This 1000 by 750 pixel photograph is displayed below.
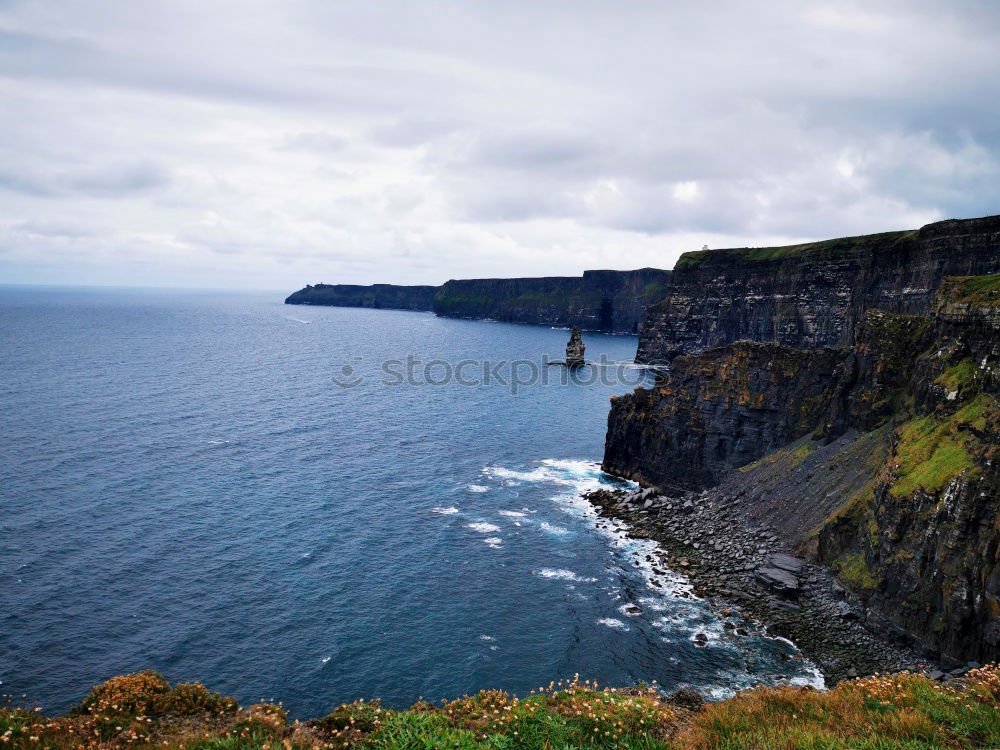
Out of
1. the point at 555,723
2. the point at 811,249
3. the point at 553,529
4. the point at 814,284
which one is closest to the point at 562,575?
the point at 553,529

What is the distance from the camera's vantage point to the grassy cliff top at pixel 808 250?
380 feet

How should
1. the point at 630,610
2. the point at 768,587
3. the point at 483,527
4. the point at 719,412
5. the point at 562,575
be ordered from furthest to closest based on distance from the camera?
the point at 719,412
the point at 483,527
the point at 562,575
the point at 768,587
the point at 630,610

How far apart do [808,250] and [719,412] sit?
3062 inches

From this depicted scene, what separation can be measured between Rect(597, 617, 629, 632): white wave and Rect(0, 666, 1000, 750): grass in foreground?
68.7 feet

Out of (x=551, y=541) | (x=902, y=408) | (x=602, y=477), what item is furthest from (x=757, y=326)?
(x=551, y=541)

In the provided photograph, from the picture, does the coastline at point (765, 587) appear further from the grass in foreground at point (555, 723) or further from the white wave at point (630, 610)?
the grass in foreground at point (555, 723)

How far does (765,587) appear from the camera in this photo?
176 ft

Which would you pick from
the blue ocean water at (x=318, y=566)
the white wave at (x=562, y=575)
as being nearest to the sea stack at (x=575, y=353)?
the blue ocean water at (x=318, y=566)

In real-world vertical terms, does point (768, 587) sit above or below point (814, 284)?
below

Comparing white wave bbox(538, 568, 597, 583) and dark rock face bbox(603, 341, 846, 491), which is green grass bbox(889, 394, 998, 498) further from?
white wave bbox(538, 568, 597, 583)

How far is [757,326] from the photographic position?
504 ft

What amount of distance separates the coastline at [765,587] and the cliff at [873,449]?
1.49 meters

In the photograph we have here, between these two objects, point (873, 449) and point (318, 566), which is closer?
point (318, 566)

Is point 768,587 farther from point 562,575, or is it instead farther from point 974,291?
point 974,291
